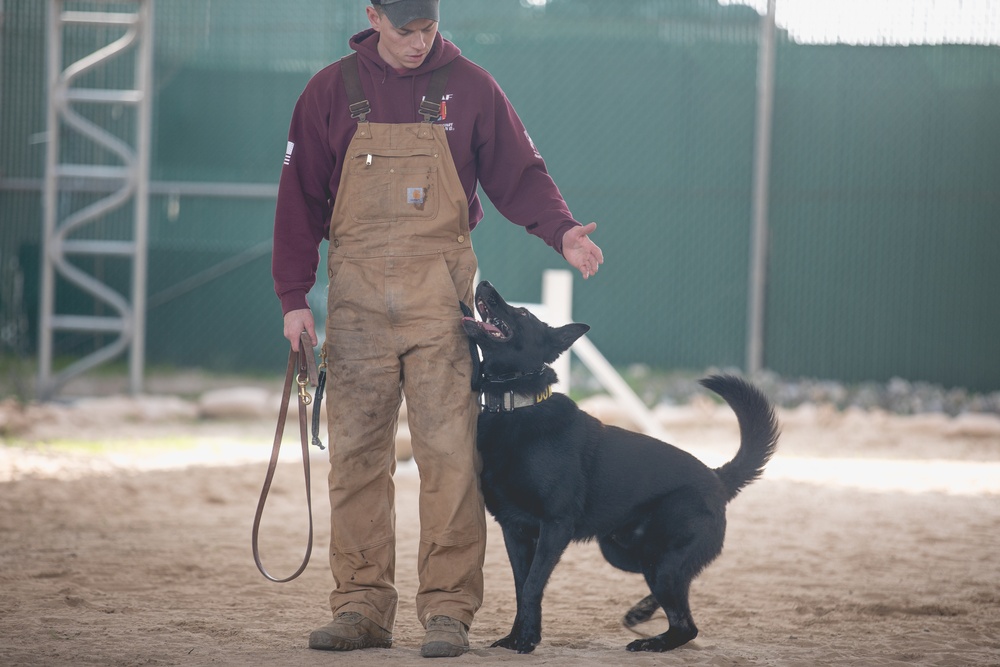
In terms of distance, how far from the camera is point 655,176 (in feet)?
30.7

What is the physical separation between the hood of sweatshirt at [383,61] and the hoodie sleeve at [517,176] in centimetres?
18

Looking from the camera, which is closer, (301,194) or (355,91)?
(355,91)

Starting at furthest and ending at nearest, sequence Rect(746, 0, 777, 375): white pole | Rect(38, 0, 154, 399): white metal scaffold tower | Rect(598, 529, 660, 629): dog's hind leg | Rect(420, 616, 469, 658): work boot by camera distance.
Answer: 1. Rect(746, 0, 777, 375): white pole
2. Rect(38, 0, 154, 399): white metal scaffold tower
3. Rect(598, 529, 660, 629): dog's hind leg
4. Rect(420, 616, 469, 658): work boot

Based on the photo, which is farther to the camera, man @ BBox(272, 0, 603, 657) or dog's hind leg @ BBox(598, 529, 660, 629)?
dog's hind leg @ BBox(598, 529, 660, 629)

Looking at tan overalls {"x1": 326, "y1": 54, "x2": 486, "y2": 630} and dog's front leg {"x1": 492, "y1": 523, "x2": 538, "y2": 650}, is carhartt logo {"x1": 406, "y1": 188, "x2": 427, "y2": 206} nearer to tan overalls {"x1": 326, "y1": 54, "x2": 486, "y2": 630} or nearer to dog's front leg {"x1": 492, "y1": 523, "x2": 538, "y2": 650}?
tan overalls {"x1": 326, "y1": 54, "x2": 486, "y2": 630}

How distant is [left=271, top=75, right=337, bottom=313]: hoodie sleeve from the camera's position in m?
3.15

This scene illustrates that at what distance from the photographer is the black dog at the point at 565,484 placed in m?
3.04

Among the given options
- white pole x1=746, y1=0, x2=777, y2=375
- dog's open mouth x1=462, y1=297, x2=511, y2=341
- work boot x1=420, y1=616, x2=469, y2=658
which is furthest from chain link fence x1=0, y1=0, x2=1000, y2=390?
work boot x1=420, y1=616, x2=469, y2=658

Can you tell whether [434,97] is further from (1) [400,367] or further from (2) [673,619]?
(2) [673,619]

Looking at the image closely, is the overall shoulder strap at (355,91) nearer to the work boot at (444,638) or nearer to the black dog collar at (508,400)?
the black dog collar at (508,400)

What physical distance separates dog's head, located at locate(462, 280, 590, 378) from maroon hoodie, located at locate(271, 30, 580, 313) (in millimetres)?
252

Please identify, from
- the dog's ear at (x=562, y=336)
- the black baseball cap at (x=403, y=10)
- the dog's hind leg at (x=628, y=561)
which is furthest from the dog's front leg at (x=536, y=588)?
the black baseball cap at (x=403, y=10)

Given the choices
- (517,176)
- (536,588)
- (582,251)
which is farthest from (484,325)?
(536,588)

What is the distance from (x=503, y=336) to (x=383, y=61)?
2.98 feet
